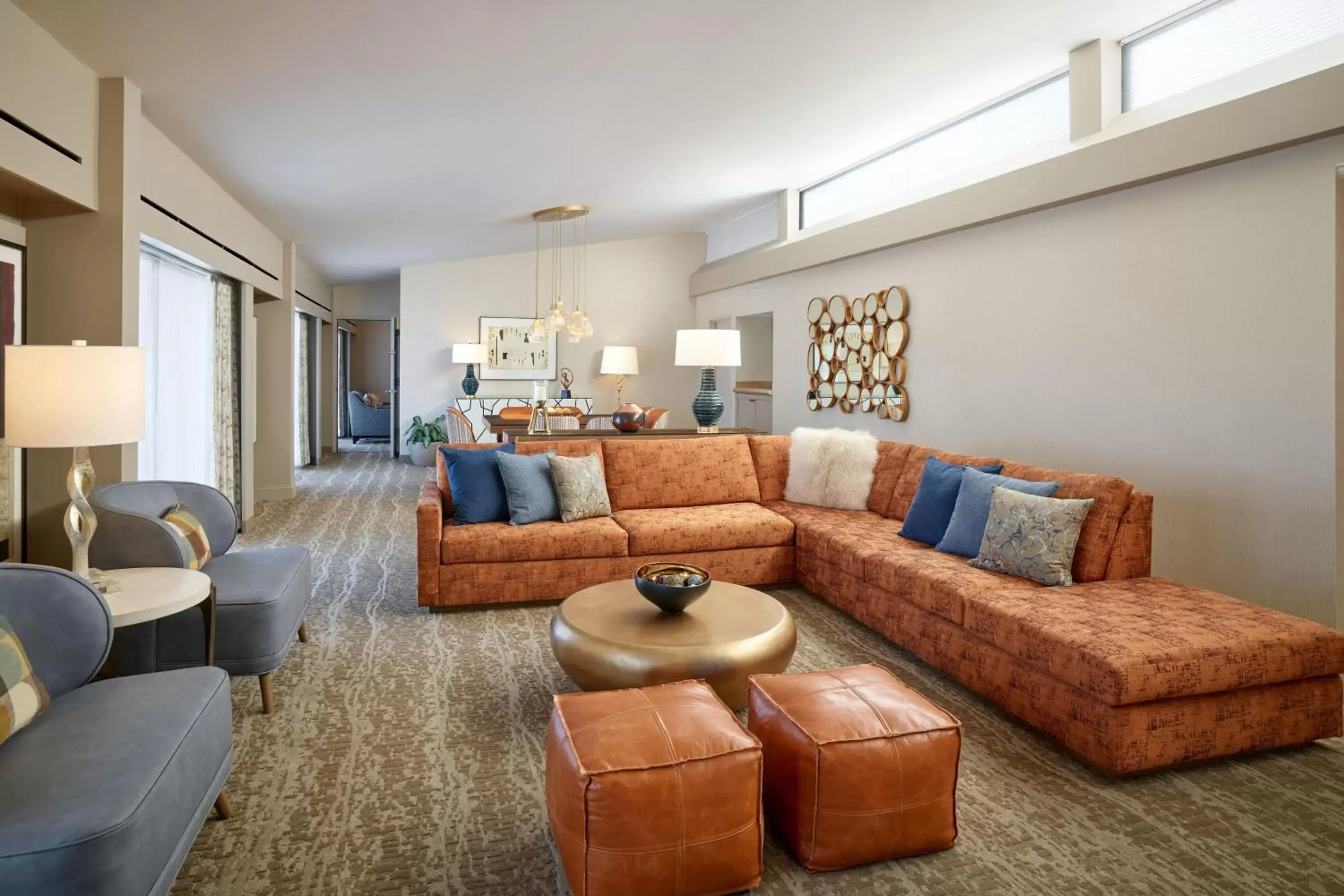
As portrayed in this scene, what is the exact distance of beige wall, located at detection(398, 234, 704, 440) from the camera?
9.52 meters

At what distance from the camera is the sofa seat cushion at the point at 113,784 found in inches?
53.3

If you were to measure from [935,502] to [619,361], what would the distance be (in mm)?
5848

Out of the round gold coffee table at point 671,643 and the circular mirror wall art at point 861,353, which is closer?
the round gold coffee table at point 671,643

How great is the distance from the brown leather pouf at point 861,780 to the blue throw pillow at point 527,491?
233cm

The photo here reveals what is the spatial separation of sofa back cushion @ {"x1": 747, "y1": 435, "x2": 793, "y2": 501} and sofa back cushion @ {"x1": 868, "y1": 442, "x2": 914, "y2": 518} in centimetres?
56

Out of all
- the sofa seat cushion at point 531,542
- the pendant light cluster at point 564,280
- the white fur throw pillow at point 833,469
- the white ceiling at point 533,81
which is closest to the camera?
the white ceiling at point 533,81

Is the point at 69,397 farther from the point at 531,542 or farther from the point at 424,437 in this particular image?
the point at 424,437

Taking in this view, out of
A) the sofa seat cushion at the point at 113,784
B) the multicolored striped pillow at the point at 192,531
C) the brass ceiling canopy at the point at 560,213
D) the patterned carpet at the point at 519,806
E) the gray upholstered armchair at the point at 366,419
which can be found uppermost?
the brass ceiling canopy at the point at 560,213

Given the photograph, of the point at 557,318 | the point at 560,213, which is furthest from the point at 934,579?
the point at 557,318

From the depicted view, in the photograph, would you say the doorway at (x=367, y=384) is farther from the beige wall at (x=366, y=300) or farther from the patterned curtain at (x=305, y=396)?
the patterned curtain at (x=305, y=396)

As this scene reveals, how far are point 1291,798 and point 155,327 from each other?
5.54 meters

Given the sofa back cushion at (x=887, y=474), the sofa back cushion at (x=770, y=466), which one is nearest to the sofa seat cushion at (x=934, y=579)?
the sofa back cushion at (x=887, y=474)

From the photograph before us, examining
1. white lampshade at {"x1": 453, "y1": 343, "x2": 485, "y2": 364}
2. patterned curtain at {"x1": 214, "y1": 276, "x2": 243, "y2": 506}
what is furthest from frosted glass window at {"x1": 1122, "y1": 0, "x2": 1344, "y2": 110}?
white lampshade at {"x1": 453, "y1": 343, "x2": 485, "y2": 364}

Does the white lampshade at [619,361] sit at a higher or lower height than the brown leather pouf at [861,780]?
higher
